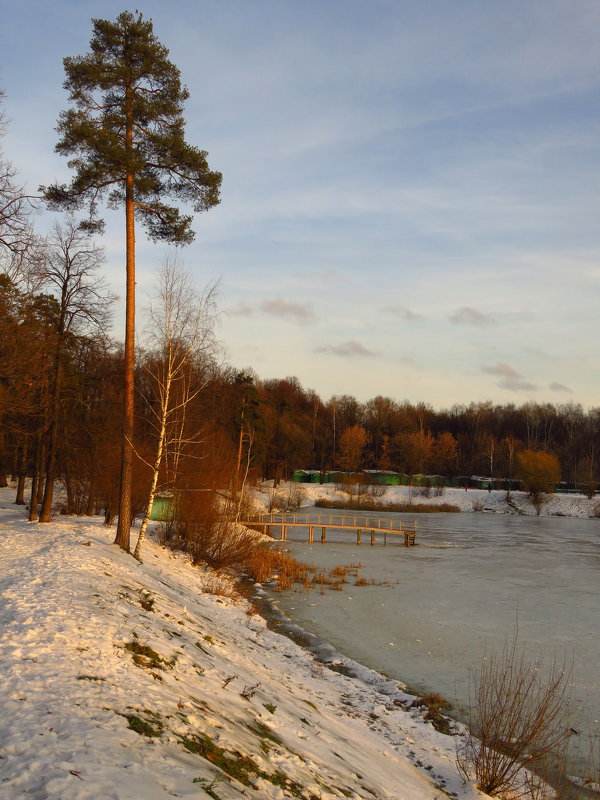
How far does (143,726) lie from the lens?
489 cm

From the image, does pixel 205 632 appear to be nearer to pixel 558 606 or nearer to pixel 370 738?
pixel 370 738

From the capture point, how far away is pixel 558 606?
60.8 ft

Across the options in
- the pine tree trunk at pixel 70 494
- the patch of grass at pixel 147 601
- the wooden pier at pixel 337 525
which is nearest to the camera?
the patch of grass at pixel 147 601

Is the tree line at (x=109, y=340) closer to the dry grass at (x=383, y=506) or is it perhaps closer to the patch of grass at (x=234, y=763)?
the patch of grass at (x=234, y=763)

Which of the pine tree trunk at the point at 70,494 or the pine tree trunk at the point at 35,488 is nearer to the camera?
the pine tree trunk at the point at 35,488

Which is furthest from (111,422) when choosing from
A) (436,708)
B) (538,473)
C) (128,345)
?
(538,473)

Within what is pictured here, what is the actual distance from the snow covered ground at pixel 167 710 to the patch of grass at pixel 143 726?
16mm

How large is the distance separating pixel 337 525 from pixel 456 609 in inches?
A: 857

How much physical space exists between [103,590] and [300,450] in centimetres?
5840

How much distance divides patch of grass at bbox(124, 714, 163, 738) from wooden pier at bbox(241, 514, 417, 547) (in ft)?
87.0

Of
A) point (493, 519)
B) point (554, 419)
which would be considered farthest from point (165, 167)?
point (554, 419)

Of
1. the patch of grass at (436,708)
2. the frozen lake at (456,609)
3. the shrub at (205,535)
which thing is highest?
the shrub at (205,535)

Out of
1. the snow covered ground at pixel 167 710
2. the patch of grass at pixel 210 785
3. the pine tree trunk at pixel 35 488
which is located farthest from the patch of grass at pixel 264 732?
the pine tree trunk at pixel 35 488

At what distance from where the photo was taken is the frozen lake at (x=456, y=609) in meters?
12.3
